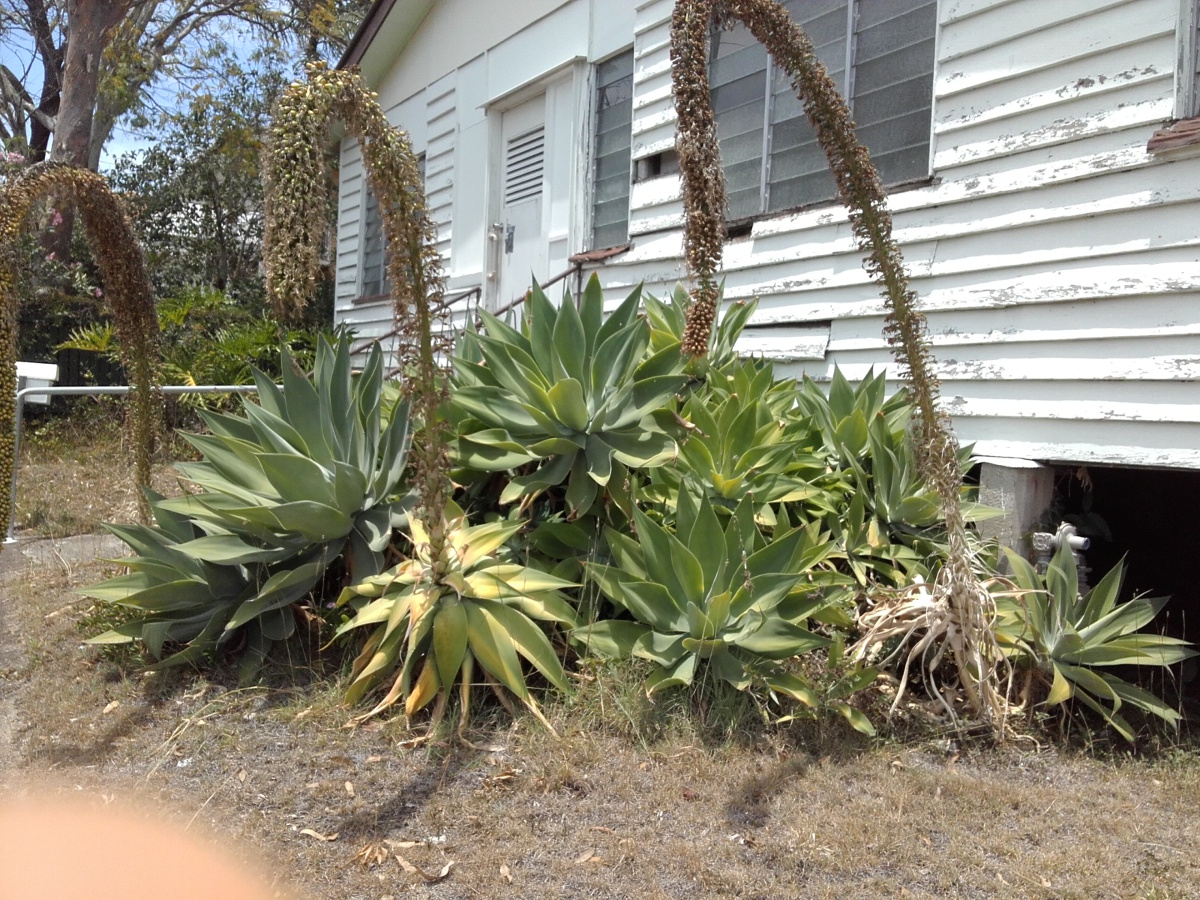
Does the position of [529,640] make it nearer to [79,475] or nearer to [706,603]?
[706,603]

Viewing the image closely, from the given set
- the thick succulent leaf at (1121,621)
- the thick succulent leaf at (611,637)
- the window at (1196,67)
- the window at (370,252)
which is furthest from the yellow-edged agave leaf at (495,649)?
the window at (370,252)

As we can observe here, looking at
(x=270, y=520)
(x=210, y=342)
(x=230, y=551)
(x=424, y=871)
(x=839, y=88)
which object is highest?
(x=839, y=88)

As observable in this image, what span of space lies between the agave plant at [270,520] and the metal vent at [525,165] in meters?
5.81

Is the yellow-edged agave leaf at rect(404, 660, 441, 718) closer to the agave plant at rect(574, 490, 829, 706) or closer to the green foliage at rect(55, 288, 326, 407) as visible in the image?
the agave plant at rect(574, 490, 829, 706)

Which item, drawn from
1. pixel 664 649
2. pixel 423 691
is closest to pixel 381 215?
pixel 423 691

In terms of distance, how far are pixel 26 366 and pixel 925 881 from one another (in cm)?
803

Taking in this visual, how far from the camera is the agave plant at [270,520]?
401 cm

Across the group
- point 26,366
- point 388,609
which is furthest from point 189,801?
point 26,366

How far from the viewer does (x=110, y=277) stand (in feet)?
16.4

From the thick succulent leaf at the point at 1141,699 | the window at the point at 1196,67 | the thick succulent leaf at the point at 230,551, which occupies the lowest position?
the thick succulent leaf at the point at 1141,699

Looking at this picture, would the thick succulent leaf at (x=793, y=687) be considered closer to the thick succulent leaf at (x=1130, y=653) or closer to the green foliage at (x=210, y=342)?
the thick succulent leaf at (x=1130, y=653)

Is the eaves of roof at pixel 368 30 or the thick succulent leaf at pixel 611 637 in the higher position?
the eaves of roof at pixel 368 30

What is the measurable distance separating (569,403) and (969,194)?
8.83 feet

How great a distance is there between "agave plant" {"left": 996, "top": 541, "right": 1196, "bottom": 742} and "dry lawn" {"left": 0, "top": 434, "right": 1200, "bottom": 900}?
0.24m
